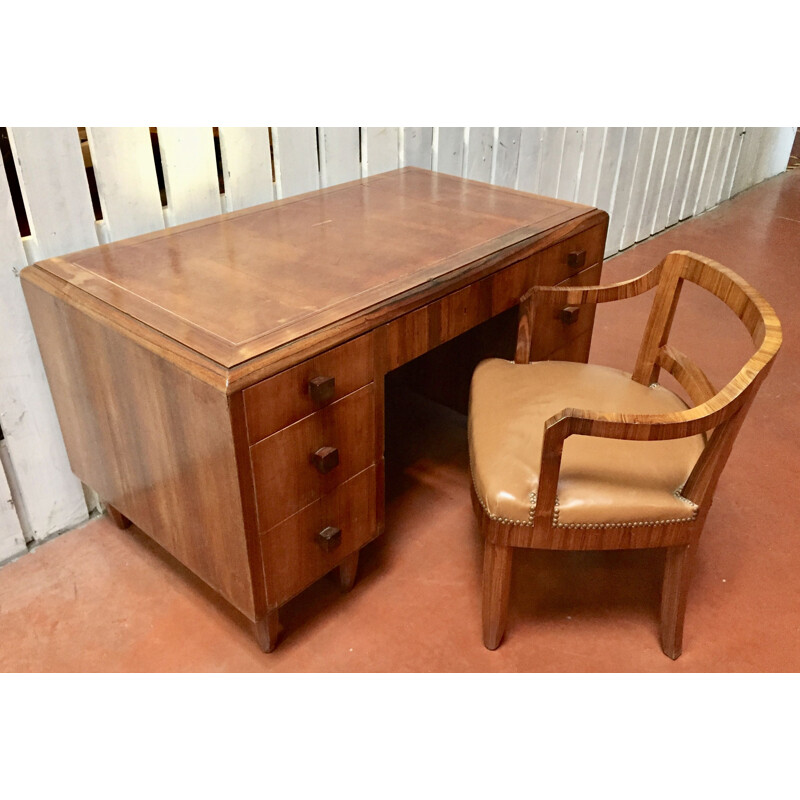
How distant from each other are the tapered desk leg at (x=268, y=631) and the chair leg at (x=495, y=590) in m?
0.42

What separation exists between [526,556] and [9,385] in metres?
1.21

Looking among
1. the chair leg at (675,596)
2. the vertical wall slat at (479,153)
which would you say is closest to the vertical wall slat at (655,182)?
the vertical wall slat at (479,153)

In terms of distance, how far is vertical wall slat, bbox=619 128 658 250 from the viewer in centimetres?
333

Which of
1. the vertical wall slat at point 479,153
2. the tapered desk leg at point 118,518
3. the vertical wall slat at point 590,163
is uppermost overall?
the vertical wall slat at point 479,153

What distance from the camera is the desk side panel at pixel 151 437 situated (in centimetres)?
122

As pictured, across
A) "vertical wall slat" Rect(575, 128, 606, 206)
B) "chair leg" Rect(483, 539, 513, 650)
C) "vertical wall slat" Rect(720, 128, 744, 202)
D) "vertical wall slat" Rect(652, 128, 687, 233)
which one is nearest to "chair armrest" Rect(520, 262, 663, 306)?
"chair leg" Rect(483, 539, 513, 650)

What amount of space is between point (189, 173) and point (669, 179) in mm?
2678

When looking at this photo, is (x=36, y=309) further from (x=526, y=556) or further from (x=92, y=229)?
(x=526, y=556)

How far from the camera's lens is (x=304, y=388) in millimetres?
1243

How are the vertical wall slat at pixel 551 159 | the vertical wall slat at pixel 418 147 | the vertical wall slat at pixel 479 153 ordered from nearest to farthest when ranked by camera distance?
1. the vertical wall slat at pixel 418 147
2. the vertical wall slat at pixel 479 153
3. the vertical wall slat at pixel 551 159

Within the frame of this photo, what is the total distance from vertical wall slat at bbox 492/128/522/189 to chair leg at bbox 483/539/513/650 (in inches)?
63.2

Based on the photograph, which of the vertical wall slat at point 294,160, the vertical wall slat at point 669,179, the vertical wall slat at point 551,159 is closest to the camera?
the vertical wall slat at point 294,160

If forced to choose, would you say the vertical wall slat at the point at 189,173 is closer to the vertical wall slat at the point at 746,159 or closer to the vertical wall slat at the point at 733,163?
the vertical wall slat at the point at 733,163

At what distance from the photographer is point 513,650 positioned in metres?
1.53
